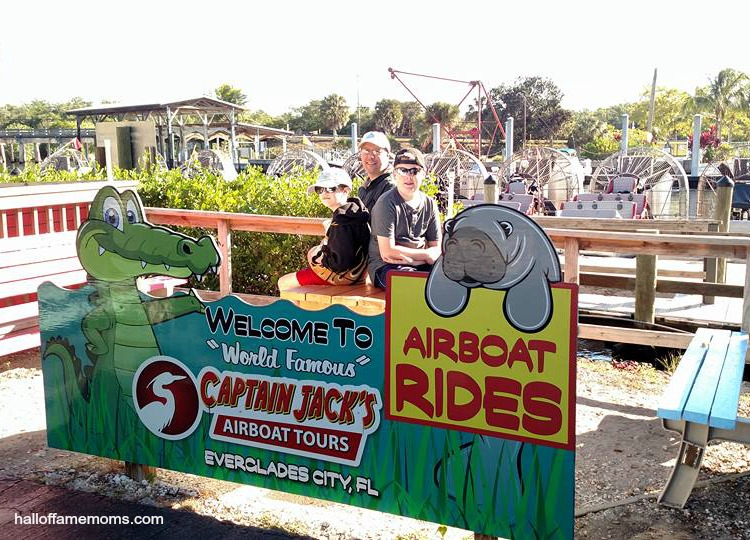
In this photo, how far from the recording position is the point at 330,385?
3.10 meters

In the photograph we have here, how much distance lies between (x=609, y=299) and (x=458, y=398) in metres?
6.56

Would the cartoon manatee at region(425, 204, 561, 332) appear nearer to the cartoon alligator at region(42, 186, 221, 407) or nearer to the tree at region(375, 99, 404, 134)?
the cartoon alligator at region(42, 186, 221, 407)

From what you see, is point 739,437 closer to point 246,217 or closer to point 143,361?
point 143,361

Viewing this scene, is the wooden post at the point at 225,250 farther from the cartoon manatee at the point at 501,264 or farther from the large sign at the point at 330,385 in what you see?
the cartoon manatee at the point at 501,264

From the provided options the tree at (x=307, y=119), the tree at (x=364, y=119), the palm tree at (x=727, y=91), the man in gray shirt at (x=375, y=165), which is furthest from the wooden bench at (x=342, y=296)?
the tree at (x=307, y=119)

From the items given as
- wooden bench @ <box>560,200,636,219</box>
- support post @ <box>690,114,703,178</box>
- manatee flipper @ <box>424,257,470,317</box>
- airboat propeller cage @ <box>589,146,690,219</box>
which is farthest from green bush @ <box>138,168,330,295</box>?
support post @ <box>690,114,703,178</box>

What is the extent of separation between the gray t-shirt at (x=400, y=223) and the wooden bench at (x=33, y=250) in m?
1.75

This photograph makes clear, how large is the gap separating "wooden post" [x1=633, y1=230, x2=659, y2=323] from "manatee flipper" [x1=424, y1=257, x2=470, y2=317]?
16.4ft

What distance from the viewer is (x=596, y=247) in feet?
18.0

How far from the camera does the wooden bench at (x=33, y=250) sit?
539cm

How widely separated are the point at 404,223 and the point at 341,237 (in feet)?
1.39

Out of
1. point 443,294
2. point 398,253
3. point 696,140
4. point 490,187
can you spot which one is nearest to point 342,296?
point 398,253

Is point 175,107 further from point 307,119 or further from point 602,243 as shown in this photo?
point 307,119

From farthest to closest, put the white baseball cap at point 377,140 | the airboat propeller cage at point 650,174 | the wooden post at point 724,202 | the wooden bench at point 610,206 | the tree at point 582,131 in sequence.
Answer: the tree at point 582,131 → the airboat propeller cage at point 650,174 → the wooden bench at point 610,206 → the wooden post at point 724,202 → the white baseball cap at point 377,140
